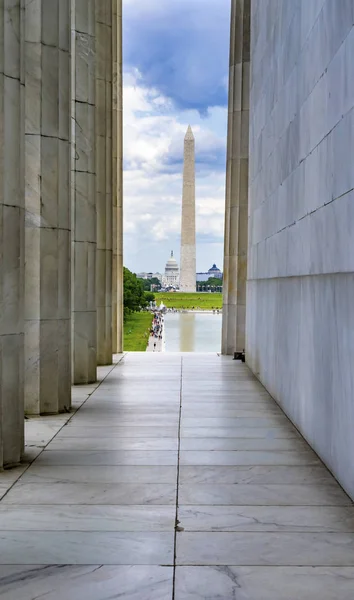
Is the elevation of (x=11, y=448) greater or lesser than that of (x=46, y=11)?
lesser

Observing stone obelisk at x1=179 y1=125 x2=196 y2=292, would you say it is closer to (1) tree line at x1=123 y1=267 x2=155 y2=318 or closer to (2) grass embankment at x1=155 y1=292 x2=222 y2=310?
(1) tree line at x1=123 y1=267 x2=155 y2=318

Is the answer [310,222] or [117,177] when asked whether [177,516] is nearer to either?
[310,222]

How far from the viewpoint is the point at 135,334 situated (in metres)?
76.2

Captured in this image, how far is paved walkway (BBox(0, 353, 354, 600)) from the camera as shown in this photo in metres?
6.75

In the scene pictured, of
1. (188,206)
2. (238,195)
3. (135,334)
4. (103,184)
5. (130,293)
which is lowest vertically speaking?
(135,334)

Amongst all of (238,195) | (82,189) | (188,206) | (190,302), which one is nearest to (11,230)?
(82,189)

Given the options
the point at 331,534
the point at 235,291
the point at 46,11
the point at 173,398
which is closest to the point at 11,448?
the point at 331,534

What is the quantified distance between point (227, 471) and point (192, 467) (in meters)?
0.55

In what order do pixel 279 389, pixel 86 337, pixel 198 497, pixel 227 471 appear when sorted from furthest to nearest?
1. pixel 86 337
2. pixel 279 389
3. pixel 227 471
4. pixel 198 497

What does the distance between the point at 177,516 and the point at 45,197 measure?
873 cm

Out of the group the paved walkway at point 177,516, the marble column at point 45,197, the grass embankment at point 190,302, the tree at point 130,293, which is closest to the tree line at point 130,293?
the tree at point 130,293

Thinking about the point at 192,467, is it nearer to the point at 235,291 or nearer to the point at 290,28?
the point at 290,28

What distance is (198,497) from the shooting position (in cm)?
937

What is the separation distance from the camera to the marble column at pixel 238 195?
28594 mm
